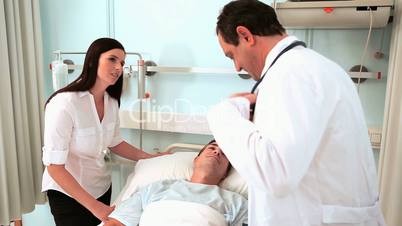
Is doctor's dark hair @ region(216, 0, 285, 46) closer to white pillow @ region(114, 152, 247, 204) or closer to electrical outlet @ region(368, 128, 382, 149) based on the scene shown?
white pillow @ region(114, 152, 247, 204)

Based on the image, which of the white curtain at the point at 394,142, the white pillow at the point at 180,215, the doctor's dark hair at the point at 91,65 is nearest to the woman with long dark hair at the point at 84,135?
the doctor's dark hair at the point at 91,65

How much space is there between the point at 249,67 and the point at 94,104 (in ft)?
3.40

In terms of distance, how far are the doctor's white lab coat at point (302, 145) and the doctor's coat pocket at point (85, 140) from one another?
103 cm

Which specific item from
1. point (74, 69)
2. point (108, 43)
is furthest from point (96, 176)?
point (74, 69)

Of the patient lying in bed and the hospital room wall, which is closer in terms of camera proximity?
the patient lying in bed

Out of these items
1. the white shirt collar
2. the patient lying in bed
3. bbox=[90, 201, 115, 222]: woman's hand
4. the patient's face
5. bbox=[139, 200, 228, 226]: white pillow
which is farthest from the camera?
the patient's face

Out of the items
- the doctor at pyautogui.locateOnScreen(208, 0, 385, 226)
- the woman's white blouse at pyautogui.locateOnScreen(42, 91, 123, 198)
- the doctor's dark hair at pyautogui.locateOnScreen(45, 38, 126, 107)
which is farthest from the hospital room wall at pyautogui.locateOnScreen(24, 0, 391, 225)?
the doctor at pyautogui.locateOnScreen(208, 0, 385, 226)

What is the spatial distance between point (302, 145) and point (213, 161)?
1.07m

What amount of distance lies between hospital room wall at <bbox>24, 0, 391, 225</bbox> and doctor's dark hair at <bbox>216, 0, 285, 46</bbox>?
1132mm

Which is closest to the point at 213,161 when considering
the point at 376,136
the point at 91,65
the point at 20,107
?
the point at 91,65

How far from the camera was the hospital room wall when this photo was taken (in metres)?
2.11

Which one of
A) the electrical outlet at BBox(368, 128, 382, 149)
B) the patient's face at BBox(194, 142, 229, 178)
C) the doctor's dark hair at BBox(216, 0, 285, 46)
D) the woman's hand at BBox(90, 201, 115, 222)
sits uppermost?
the doctor's dark hair at BBox(216, 0, 285, 46)

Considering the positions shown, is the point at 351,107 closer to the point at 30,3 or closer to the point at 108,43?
the point at 108,43

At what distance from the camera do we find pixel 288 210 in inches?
41.5
